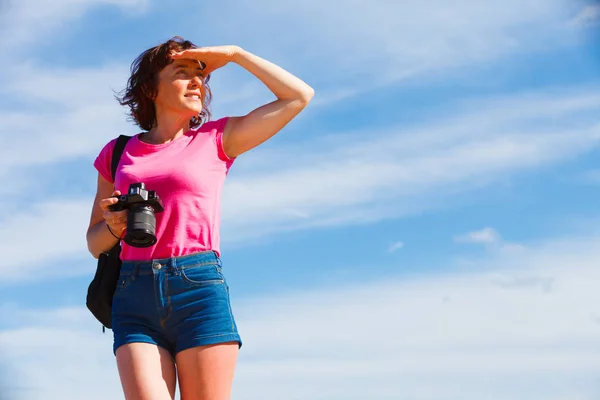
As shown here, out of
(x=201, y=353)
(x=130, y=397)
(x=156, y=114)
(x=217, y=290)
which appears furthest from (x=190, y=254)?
(x=156, y=114)

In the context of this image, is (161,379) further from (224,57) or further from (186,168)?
(224,57)

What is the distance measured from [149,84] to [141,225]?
55.0 inches

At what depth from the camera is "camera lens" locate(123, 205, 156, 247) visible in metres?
5.04

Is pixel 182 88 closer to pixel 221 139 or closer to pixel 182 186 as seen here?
pixel 221 139

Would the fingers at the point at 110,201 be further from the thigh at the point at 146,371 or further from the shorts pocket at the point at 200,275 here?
the thigh at the point at 146,371

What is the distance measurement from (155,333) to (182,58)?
2.06 meters

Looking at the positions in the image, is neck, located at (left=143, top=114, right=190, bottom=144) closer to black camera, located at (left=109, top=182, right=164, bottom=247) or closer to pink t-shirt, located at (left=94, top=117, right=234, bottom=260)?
pink t-shirt, located at (left=94, top=117, right=234, bottom=260)

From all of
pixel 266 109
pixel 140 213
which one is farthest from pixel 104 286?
pixel 266 109

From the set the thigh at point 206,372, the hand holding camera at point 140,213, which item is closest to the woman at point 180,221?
the thigh at point 206,372

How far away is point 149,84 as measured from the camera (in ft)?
19.5

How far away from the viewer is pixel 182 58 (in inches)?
229

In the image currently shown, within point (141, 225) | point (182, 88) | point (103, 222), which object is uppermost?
point (182, 88)

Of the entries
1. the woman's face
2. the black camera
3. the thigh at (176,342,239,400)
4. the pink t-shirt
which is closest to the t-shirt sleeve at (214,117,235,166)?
the pink t-shirt

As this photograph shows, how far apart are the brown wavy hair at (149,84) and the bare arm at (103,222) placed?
23.3 inches
